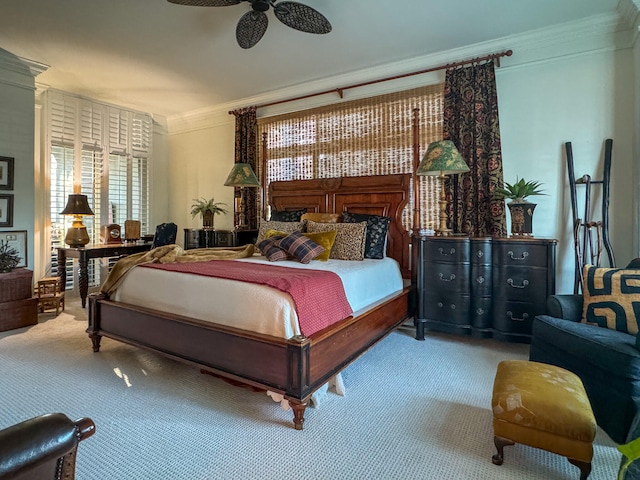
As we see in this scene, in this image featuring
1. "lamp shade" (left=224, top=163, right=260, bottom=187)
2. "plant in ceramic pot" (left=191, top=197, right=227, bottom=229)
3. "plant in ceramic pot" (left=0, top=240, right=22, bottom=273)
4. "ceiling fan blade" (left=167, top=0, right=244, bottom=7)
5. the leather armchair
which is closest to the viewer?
the leather armchair

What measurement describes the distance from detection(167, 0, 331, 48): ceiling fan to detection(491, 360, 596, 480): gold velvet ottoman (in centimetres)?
278

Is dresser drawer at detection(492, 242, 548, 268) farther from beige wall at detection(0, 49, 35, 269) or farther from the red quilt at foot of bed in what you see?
beige wall at detection(0, 49, 35, 269)

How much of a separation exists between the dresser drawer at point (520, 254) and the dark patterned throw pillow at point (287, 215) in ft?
7.45

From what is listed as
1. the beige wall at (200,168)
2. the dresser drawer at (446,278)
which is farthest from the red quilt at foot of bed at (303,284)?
the beige wall at (200,168)

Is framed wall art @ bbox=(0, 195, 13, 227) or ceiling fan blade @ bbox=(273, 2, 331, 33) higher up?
ceiling fan blade @ bbox=(273, 2, 331, 33)

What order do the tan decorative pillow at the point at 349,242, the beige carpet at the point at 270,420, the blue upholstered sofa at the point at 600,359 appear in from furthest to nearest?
the tan decorative pillow at the point at 349,242
the blue upholstered sofa at the point at 600,359
the beige carpet at the point at 270,420

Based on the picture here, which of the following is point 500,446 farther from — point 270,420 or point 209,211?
point 209,211

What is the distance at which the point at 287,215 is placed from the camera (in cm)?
439

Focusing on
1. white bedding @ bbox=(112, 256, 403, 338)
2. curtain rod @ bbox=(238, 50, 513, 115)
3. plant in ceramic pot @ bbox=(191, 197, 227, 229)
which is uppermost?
curtain rod @ bbox=(238, 50, 513, 115)

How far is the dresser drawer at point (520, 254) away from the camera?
9.43 feet

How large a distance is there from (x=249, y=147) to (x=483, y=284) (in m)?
3.74

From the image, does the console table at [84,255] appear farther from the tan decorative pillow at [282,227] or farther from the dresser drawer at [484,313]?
the dresser drawer at [484,313]

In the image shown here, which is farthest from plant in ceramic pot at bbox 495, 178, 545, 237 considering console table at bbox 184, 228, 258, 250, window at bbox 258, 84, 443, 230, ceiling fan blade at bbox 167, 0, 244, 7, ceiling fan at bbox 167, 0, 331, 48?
console table at bbox 184, 228, 258, 250

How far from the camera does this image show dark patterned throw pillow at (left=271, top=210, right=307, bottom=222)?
14.2 ft
